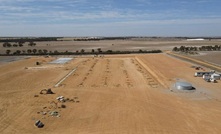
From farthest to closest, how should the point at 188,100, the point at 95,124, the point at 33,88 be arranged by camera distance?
the point at 33,88
the point at 188,100
the point at 95,124

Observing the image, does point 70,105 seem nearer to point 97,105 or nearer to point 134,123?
point 97,105

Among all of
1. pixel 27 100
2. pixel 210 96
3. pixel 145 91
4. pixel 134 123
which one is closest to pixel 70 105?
pixel 27 100

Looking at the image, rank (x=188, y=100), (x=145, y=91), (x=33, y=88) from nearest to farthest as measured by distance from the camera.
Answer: (x=188, y=100)
(x=145, y=91)
(x=33, y=88)

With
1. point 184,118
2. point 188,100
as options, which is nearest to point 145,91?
point 188,100

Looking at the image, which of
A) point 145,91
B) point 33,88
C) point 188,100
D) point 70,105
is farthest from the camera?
point 33,88

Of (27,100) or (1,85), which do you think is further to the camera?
(1,85)

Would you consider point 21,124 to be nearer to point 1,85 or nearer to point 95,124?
point 95,124
